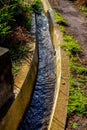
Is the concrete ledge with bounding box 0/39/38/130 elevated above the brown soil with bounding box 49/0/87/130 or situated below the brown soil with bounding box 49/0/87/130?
above

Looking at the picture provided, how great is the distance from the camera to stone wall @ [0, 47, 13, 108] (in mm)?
5562

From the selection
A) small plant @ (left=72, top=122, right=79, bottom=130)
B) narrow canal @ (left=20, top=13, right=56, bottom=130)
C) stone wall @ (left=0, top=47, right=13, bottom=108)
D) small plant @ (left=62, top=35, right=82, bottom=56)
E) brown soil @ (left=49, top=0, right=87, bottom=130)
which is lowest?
narrow canal @ (left=20, top=13, right=56, bottom=130)

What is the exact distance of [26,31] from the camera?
9.21 m

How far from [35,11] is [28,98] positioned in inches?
218

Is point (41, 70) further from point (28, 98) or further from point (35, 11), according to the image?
point (35, 11)

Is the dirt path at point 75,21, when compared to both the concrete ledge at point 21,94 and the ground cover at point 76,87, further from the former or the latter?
the concrete ledge at point 21,94

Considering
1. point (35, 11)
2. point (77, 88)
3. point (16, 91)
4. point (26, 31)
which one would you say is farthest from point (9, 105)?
point (35, 11)

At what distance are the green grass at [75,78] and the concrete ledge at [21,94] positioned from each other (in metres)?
1.00

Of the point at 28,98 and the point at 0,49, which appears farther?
the point at 28,98

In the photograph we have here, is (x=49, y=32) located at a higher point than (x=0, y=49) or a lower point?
lower

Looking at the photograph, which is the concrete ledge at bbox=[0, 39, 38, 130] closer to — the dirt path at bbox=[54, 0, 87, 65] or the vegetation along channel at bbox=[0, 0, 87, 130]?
the vegetation along channel at bbox=[0, 0, 87, 130]

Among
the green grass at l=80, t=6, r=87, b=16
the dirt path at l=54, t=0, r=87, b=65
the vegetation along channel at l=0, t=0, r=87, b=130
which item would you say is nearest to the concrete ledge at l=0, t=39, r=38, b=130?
the vegetation along channel at l=0, t=0, r=87, b=130

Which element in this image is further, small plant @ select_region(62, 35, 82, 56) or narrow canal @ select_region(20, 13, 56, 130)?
small plant @ select_region(62, 35, 82, 56)

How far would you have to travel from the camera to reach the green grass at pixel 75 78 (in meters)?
6.45
